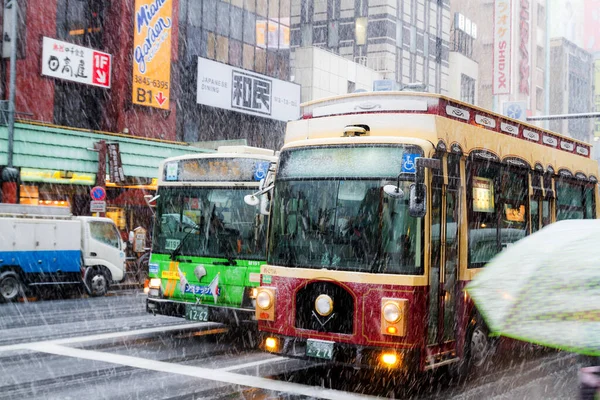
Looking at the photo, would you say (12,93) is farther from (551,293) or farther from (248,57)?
(551,293)

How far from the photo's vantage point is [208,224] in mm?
11914

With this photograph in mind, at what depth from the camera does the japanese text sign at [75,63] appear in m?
26.1

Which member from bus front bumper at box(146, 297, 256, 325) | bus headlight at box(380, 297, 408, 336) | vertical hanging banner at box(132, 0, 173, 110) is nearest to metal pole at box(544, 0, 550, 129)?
vertical hanging banner at box(132, 0, 173, 110)

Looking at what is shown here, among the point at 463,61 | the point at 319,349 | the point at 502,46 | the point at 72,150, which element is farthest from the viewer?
the point at 463,61

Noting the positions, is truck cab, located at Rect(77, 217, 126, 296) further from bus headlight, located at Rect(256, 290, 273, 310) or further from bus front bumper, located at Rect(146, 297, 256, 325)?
bus headlight, located at Rect(256, 290, 273, 310)

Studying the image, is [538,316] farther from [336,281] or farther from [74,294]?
[74,294]

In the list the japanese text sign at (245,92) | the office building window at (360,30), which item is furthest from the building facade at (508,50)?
the japanese text sign at (245,92)

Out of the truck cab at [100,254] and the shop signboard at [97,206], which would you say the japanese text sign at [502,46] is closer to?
the shop signboard at [97,206]

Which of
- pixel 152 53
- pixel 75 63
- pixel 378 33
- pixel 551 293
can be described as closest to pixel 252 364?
pixel 551 293

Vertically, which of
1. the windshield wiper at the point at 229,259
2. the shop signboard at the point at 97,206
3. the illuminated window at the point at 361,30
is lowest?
the windshield wiper at the point at 229,259

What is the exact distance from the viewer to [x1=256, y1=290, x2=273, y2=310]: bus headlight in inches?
353

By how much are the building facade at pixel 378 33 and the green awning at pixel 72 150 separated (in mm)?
27438

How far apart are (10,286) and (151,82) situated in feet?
46.2

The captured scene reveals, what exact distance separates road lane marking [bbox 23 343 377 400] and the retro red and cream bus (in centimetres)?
41
